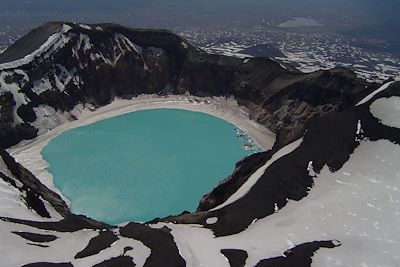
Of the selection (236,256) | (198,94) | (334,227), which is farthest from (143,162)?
(236,256)

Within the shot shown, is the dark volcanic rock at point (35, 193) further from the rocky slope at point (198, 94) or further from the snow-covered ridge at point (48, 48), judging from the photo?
the snow-covered ridge at point (48, 48)

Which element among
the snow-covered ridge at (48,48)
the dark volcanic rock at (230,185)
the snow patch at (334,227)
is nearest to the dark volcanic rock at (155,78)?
the snow-covered ridge at (48,48)

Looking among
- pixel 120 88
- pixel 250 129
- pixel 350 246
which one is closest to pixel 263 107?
pixel 250 129

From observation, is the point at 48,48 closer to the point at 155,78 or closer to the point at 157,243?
the point at 155,78

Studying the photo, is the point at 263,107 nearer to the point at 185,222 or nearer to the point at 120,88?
the point at 120,88

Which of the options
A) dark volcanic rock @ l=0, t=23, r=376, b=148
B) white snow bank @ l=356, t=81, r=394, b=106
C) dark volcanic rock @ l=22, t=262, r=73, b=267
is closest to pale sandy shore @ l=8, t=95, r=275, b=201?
dark volcanic rock @ l=0, t=23, r=376, b=148

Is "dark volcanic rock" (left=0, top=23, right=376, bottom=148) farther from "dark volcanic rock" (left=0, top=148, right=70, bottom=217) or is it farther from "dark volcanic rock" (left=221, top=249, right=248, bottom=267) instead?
"dark volcanic rock" (left=221, top=249, right=248, bottom=267)
